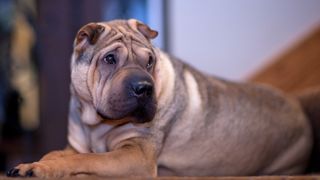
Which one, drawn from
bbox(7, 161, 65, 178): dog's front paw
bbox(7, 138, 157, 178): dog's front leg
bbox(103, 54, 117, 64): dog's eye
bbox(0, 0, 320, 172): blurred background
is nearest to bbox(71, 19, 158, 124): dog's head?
bbox(103, 54, 117, 64): dog's eye

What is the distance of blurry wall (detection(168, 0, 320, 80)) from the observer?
3402mm

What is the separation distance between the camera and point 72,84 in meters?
1.94

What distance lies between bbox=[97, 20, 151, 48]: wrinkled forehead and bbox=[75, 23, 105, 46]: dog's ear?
0.05ft

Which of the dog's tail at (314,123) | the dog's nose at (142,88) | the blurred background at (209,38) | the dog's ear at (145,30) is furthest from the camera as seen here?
the blurred background at (209,38)

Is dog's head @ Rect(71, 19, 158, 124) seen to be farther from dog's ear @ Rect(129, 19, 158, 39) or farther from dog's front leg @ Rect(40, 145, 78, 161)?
dog's front leg @ Rect(40, 145, 78, 161)

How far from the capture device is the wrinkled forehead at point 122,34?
1.85 m

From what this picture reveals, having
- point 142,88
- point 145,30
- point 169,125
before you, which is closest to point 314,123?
point 169,125

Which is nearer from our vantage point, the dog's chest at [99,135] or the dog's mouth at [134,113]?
the dog's mouth at [134,113]

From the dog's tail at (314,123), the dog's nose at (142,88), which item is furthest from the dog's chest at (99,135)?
the dog's tail at (314,123)

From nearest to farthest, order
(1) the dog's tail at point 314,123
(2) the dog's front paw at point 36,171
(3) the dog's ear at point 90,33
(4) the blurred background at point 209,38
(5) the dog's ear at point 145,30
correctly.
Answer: (2) the dog's front paw at point 36,171 → (3) the dog's ear at point 90,33 → (5) the dog's ear at point 145,30 → (1) the dog's tail at point 314,123 → (4) the blurred background at point 209,38

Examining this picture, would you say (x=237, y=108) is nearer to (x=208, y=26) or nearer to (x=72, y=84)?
(x=72, y=84)

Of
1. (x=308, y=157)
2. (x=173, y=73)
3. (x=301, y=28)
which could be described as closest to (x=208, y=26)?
(x=301, y=28)

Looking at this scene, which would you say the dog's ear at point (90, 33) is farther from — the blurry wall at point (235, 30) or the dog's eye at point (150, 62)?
the blurry wall at point (235, 30)

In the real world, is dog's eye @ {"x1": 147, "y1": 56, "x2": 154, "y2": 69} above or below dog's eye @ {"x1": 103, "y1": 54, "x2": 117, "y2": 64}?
below
